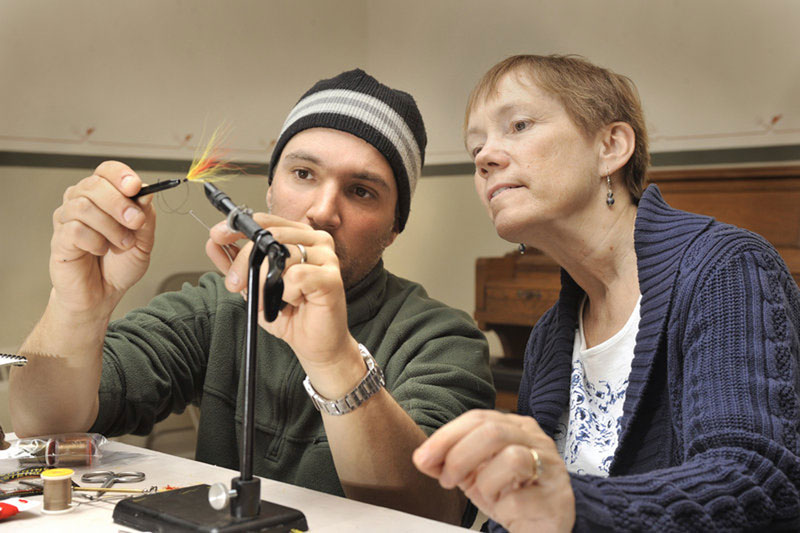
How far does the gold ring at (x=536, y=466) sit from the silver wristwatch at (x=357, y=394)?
449 mm

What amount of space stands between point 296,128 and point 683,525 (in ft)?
4.15

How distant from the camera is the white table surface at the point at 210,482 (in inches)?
40.6

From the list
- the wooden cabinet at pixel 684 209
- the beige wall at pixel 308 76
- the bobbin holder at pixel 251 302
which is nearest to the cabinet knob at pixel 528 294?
the wooden cabinet at pixel 684 209

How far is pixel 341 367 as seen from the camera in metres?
1.18

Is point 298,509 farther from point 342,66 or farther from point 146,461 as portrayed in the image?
point 342,66

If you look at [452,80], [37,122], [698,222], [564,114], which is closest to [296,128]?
[564,114]

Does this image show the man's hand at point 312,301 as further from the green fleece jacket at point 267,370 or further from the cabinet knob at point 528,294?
the cabinet knob at point 528,294

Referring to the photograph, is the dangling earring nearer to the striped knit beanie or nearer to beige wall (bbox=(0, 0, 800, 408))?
the striped knit beanie

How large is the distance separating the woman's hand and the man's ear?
0.80 metres

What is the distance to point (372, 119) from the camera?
1.75 metres

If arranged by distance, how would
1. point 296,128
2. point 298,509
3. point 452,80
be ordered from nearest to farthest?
point 298,509, point 296,128, point 452,80

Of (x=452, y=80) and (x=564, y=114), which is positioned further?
(x=452, y=80)

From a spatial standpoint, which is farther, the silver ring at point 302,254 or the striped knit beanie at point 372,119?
the striped knit beanie at point 372,119

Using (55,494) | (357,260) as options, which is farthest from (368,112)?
(55,494)
